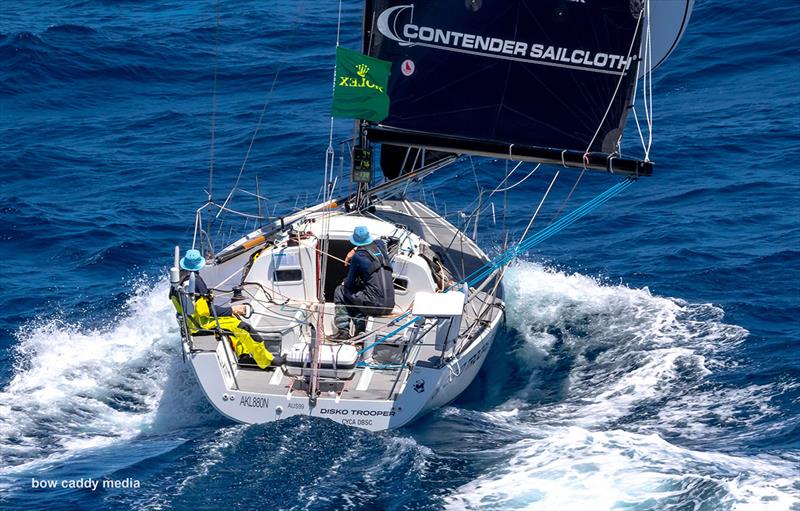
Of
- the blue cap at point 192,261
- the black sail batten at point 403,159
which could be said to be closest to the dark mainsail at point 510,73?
the black sail batten at point 403,159

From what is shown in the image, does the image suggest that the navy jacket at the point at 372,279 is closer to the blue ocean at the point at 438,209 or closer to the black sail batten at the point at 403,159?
the blue ocean at the point at 438,209

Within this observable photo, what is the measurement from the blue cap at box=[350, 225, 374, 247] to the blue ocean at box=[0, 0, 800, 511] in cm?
244

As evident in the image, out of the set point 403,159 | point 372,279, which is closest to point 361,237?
point 372,279

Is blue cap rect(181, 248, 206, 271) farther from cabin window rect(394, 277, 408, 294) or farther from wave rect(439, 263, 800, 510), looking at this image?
wave rect(439, 263, 800, 510)

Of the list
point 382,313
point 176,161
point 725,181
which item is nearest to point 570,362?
point 382,313

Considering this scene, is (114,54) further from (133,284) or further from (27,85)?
(133,284)

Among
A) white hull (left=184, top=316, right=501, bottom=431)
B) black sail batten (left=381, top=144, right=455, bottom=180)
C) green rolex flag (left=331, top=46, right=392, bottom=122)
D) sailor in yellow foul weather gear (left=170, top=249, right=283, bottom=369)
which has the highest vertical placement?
green rolex flag (left=331, top=46, right=392, bottom=122)

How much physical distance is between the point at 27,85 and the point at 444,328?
16.4 meters

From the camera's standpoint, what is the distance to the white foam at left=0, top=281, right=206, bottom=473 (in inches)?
549

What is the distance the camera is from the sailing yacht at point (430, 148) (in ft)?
46.6

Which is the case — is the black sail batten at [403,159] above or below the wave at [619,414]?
above

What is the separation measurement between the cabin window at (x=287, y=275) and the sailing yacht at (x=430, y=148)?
34 mm

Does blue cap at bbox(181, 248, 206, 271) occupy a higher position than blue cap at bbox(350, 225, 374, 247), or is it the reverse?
blue cap at bbox(350, 225, 374, 247)

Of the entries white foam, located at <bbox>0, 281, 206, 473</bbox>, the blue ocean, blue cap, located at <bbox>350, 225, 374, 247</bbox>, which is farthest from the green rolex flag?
white foam, located at <bbox>0, 281, 206, 473</bbox>
